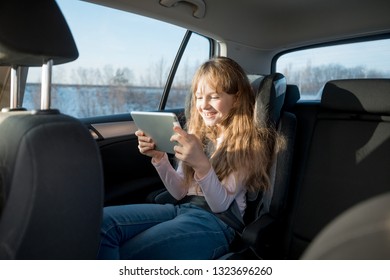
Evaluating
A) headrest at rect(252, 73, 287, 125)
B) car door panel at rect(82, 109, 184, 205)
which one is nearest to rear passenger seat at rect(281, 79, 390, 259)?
headrest at rect(252, 73, 287, 125)

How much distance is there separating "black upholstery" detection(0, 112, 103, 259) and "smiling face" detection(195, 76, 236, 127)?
2.30 ft

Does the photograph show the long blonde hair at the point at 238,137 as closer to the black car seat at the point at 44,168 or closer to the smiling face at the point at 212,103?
the smiling face at the point at 212,103

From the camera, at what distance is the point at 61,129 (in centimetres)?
80

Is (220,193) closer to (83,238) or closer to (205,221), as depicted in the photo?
(205,221)

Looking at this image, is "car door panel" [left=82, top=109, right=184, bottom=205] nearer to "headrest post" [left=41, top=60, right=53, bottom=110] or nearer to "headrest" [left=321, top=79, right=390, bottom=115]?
"headrest" [left=321, top=79, right=390, bottom=115]

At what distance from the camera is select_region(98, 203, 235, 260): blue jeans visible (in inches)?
44.3

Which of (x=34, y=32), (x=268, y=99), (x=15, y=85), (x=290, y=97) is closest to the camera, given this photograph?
(x=34, y=32)

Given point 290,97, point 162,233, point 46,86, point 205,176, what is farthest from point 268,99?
point 46,86

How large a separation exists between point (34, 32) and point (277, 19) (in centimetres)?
175

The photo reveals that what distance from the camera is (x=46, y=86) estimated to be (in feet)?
2.90

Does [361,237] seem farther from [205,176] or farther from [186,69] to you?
[186,69]

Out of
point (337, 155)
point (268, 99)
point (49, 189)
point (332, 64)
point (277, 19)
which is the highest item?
point (277, 19)
